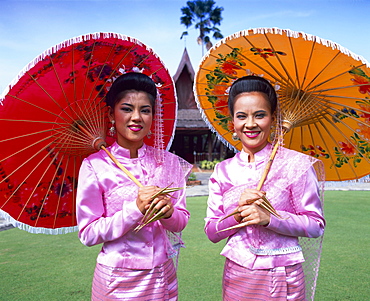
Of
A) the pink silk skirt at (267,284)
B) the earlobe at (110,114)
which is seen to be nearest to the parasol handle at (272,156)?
the pink silk skirt at (267,284)

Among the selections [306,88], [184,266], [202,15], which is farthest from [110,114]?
A: [202,15]

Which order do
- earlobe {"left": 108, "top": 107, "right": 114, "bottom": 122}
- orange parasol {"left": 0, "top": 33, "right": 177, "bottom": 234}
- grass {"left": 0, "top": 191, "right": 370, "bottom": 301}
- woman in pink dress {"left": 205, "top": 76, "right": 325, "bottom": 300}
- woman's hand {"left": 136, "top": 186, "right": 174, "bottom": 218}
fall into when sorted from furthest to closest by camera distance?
grass {"left": 0, "top": 191, "right": 370, "bottom": 301} → earlobe {"left": 108, "top": 107, "right": 114, "bottom": 122} → orange parasol {"left": 0, "top": 33, "right": 177, "bottom": 234} → woman in pink dress {"left": 205, "top": 76, "right": 325, "bottom": 300} → woman's hand {"left": 136, "top": 186, "right": 174, "bottom": 218}

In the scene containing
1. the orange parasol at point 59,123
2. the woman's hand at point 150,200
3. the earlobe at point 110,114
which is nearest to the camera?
the woman's hand at point 150,200

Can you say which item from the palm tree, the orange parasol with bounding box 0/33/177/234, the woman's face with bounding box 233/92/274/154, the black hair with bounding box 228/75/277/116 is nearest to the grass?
the orange parasol with bounding box 0/33/177/234

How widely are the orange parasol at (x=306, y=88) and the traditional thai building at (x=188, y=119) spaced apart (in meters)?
14.0

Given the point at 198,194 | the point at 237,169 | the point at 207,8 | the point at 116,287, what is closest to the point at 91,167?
the point at 116,287

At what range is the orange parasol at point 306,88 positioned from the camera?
182 cm

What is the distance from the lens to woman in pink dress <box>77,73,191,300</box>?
5.37 ft

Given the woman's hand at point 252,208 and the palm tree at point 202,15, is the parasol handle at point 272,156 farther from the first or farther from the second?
the palm tree at point 202,15

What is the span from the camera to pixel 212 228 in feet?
5.84

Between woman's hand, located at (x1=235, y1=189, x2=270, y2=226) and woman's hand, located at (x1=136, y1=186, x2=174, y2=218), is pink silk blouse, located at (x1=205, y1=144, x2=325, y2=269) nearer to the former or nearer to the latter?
woman's hand, located at (x1=235, y1=189, x2=270, y2=226)

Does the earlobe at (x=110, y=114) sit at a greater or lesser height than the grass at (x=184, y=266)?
greater

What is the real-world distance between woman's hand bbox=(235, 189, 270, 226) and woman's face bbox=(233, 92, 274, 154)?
31cm

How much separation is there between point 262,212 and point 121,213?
0.62 meters
